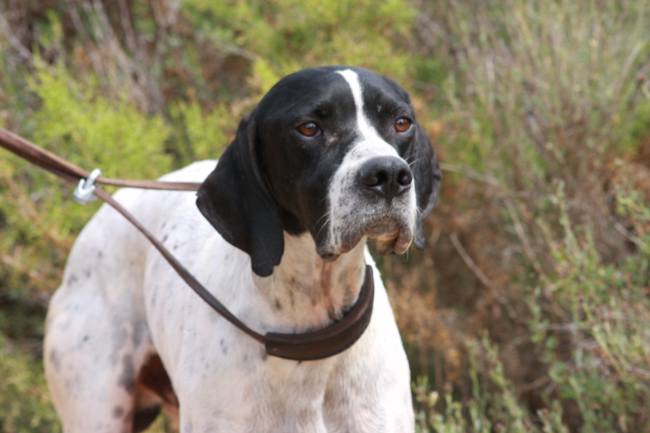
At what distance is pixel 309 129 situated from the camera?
276 cm

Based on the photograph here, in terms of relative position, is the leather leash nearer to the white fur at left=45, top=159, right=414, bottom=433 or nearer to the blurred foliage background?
the white fur at left=45, top=159, right=414, bottom=433

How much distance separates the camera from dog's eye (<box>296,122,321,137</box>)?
2756 millimetres

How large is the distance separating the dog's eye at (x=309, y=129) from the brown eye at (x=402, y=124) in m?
0.20

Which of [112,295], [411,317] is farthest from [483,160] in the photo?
[112,295]

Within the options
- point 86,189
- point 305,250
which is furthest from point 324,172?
point 86,189

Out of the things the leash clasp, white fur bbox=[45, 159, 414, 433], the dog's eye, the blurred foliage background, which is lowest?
the blurred foliage background

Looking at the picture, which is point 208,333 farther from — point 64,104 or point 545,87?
point 545,87

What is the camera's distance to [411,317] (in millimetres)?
5031

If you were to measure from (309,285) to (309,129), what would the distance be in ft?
1.32

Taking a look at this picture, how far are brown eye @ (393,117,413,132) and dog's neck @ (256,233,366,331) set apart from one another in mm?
301

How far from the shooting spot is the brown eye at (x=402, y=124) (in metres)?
2.83

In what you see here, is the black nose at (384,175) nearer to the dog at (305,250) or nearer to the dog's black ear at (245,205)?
the dog at (305,250)

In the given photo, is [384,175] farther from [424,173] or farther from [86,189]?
[86,189]

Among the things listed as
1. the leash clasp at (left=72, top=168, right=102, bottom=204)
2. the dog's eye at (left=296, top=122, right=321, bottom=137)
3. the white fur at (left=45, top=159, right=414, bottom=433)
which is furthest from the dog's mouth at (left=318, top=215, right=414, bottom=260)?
the leash clasp at (left=72, top=168, right=102, bottom=204)
